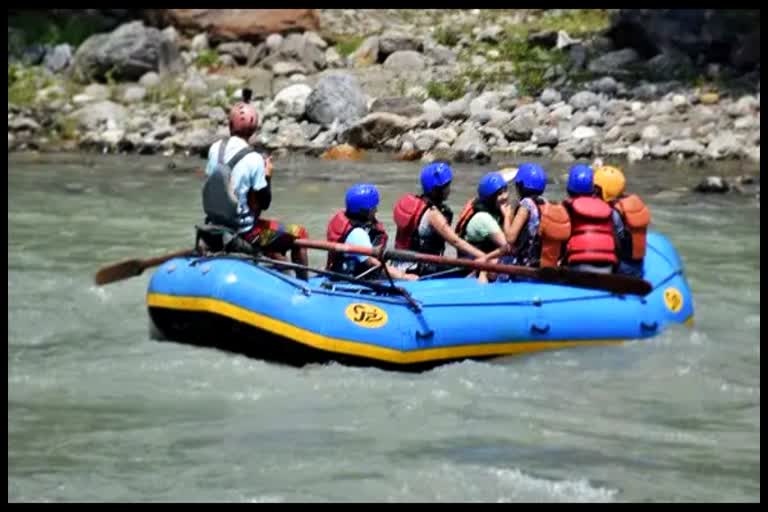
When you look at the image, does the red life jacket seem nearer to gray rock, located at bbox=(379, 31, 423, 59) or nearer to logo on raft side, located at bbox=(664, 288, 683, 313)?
logo on raft side, located at bbox=(664, 288, 683, 313)

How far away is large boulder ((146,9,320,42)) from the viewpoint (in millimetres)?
21344

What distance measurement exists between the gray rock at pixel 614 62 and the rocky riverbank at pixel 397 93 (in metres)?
0.02

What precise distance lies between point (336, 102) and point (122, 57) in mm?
3506

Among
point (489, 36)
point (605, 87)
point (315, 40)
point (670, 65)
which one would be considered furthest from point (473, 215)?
point (315, 40)

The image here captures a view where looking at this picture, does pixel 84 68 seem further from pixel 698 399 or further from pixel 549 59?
pixel 698 399

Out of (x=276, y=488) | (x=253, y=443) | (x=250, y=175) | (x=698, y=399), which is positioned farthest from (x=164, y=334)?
(x=698, y=399)

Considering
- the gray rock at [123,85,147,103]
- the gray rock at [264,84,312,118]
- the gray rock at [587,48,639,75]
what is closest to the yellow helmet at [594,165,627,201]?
the gray rock at [264,84,312,118]

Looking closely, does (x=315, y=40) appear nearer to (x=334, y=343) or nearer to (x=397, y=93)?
(x=397, y=93)

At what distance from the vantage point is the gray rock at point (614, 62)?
19.5 m

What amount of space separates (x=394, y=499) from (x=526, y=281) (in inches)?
113

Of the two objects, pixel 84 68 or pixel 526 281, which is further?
pixel 84 68

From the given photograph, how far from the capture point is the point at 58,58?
69.9 feet

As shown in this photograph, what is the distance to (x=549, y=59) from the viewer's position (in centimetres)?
2012

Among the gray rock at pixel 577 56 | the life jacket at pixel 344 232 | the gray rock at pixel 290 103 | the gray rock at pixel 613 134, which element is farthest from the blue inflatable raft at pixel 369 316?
the gray rock at pixel 577 56
